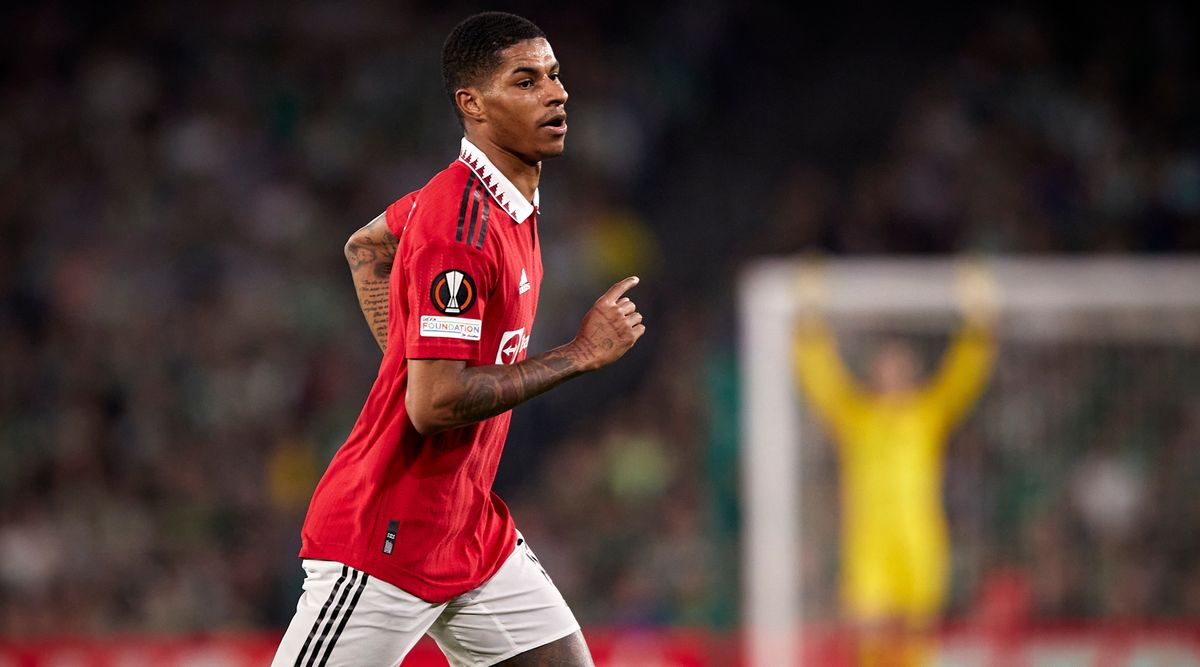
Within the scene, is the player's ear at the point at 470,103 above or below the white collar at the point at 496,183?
above

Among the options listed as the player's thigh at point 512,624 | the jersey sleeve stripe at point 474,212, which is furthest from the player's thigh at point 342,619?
the jersey sleeve stripe at point 474,212

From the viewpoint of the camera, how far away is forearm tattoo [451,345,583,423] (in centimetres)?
329

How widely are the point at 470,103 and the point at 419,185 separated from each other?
8.72 m

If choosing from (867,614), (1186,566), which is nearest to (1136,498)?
(1186,566)

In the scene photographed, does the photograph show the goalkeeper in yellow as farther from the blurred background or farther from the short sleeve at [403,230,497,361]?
the short sleeve at [403,230,497,361]

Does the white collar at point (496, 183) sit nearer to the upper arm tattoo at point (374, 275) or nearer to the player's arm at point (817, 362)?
the upper arm tattoo at point (374, 275)

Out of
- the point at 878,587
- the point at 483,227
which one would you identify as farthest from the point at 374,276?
the point at 878,587

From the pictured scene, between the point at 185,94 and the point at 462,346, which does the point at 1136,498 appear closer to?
the point at 462,346

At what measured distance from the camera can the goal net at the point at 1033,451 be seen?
26.0ft

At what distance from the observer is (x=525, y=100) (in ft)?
11.5

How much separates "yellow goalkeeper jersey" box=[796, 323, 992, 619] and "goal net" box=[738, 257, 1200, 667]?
97 millimetres

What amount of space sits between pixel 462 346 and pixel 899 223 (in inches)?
347

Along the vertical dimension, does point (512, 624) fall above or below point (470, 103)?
below

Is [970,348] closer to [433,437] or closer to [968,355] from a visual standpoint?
[968,355]
